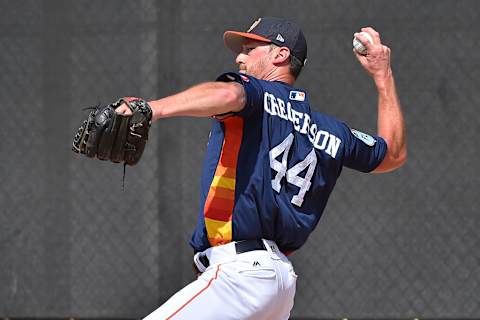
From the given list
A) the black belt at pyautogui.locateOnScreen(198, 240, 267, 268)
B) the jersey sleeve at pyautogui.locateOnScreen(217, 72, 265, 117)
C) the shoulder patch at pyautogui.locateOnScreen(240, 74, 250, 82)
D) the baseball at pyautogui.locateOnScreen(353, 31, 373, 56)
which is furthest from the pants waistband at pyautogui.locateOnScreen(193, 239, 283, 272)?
the baseball at pyautogui.locateOnScreen(353, 31, 373, 56)

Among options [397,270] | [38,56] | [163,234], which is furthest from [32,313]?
[397,270]

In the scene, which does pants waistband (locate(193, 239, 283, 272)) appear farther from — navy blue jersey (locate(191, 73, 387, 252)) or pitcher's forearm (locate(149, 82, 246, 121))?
pitcher's forearm (locate(149, 82, 246, 121))

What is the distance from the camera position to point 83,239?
6363 mm

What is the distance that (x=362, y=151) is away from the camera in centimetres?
365

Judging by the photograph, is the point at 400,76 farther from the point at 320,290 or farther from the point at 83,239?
→ the point at 83,239

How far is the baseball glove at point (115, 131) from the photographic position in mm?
2734

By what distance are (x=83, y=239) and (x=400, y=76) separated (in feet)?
7.56

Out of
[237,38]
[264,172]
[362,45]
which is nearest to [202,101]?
[264,172]

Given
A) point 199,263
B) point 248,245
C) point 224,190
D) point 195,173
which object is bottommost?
point 195,173

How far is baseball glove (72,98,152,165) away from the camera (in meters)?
2.73

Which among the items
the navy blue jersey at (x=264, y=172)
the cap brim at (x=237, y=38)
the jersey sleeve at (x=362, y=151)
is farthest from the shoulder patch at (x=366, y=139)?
the cap brim at (x=237, y=38)

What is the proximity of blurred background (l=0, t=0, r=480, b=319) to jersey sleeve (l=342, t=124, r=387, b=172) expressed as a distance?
2481mm

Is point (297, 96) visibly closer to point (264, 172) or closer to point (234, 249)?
point (264, 172)

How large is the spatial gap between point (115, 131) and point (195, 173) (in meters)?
3.51
